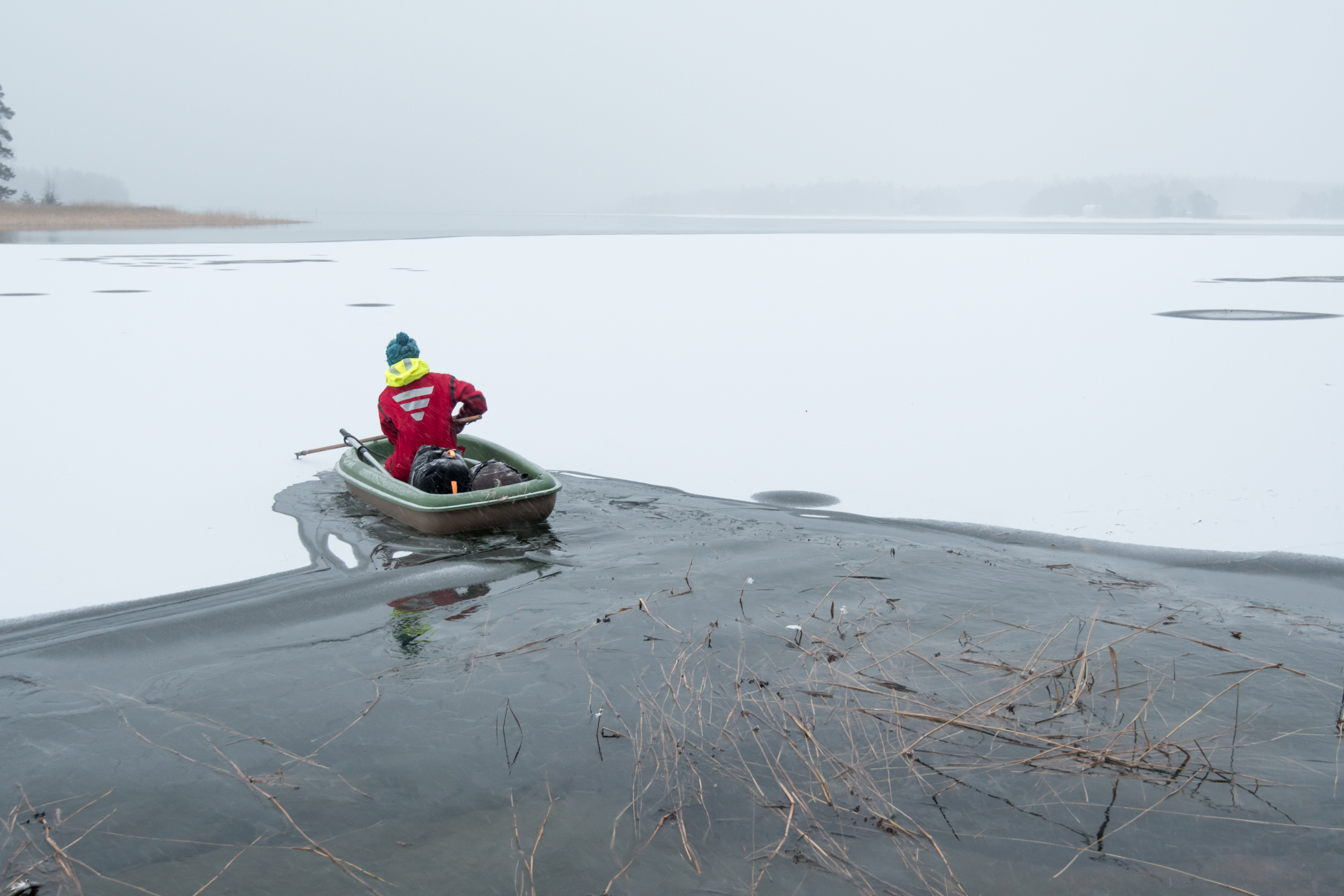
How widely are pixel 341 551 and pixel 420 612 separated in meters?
1.26

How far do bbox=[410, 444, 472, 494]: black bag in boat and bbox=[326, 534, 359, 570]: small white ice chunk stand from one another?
1.94 ft

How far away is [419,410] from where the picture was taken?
696cm

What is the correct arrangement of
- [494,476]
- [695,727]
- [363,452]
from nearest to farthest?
[695,727] < [494,476] < [363,452]

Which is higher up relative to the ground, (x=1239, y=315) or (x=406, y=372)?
(x=406, y=372)

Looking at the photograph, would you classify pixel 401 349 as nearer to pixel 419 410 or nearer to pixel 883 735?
pixel 419 410

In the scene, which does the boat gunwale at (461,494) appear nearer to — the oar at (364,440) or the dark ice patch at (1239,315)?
the oar at (364,440)

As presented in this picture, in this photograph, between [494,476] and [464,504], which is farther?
[494,476]

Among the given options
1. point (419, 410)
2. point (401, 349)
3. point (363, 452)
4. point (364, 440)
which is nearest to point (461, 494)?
point (419, 410)

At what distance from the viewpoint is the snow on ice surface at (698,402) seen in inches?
269

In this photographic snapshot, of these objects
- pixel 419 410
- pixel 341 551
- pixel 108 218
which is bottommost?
pixel 108 218

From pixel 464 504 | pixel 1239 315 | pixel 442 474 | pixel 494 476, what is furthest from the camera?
pixel 1239 315

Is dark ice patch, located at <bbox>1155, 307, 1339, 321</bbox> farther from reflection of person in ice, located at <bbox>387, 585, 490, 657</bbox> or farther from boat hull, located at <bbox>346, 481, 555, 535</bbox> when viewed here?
reflection of person in ice, located at <bbox>387, 585, 490, 657</bbox>

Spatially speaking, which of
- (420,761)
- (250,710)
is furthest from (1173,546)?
(250,710)

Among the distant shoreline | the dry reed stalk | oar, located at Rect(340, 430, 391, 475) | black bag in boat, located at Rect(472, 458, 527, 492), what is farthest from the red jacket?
the distant shoreline
